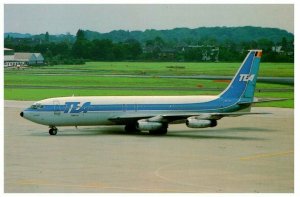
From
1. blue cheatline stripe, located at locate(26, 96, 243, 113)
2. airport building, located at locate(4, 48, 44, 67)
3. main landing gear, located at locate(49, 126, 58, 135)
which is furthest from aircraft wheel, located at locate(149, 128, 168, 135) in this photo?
airport building, located at locate(4, 48, 44, 67)

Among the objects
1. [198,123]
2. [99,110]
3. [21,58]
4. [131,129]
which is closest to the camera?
[198,123]

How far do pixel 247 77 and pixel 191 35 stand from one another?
47.6ft

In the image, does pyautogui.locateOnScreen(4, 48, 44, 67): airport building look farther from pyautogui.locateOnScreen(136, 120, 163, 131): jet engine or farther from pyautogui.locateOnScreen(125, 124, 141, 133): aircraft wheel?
pyautogui.locateOnScreen(136, 120, 163, 131): jet engine

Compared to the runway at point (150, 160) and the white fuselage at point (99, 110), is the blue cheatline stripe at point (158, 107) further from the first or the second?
the runway at point (150, 160)

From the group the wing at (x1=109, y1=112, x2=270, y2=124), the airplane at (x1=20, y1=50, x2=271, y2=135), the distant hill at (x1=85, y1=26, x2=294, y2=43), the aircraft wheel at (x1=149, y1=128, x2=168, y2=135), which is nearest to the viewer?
the wing at (x1=109, y1=112, x2=270, y2=124)

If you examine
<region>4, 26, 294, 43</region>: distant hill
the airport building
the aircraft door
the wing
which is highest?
<region>4, 26, 294, 43</region>: distant hill

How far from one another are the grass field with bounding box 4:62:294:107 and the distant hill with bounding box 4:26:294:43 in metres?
6.59

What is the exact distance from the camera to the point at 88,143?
4875 cm

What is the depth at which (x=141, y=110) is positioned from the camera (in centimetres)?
5406

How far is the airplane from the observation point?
5244 cm

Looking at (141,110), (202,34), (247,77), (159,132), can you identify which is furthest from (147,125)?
(202,34)

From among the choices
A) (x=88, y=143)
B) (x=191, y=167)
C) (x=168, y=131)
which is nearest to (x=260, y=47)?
(x=168, y=131)

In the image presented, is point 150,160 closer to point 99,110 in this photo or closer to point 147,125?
point 147,125

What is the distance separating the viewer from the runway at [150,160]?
3278 centimetres
